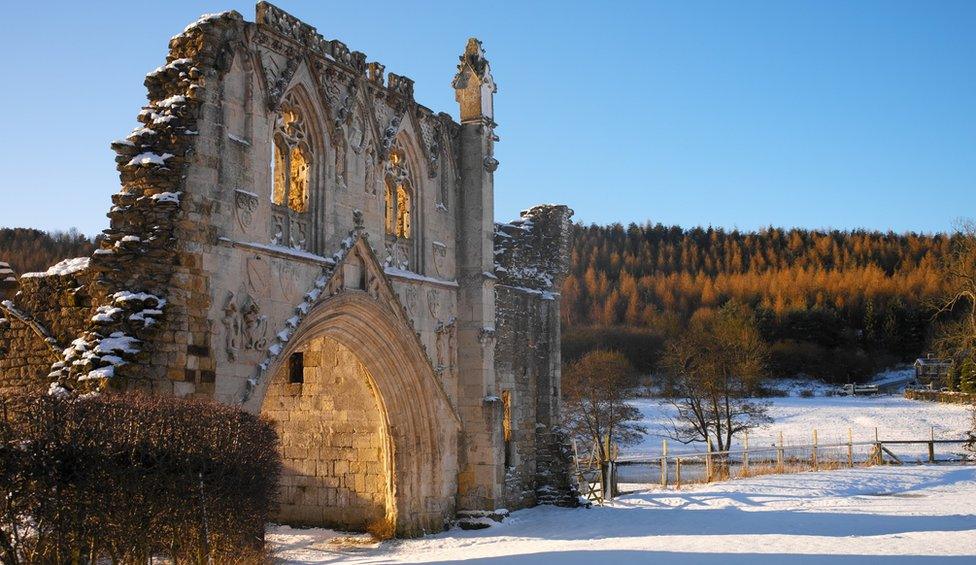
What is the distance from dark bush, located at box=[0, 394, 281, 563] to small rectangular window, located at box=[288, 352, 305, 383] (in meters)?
7.22

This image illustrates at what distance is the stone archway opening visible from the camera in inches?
640

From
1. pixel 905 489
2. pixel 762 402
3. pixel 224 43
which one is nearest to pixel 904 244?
pixel 762 402

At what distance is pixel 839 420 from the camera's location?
45.0 m

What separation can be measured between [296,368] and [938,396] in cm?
4344

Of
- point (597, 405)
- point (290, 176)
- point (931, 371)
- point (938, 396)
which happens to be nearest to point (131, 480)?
point (290, 176)

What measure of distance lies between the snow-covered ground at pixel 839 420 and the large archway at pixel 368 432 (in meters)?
23.8

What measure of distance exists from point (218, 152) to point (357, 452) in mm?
6516

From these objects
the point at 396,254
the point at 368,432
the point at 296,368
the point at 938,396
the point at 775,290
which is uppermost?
the point at 775,290

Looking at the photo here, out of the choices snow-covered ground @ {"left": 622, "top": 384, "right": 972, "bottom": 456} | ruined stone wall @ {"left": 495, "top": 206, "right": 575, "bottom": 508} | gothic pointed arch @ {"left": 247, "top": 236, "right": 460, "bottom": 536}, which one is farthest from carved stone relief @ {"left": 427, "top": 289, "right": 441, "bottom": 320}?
snow-covered ground @ {"left": 622, "top": 384, "right": 972, "bottom": 456}

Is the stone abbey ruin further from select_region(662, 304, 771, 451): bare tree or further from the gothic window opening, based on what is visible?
select_region(662, 304, 771, 451): bare tree

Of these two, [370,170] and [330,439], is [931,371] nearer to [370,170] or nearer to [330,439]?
[330,439]

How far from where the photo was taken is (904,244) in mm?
107000

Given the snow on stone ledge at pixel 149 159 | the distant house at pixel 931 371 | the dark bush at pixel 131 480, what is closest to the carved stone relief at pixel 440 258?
the snow on stone ledge at pixel 149 159

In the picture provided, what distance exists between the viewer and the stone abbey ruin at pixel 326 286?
11305mm
